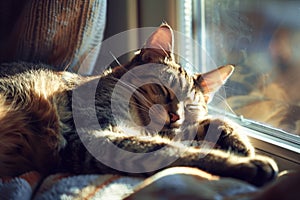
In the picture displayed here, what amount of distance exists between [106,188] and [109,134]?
0.65 ft

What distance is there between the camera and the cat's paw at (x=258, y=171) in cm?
91

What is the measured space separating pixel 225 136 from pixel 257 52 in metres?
0.47

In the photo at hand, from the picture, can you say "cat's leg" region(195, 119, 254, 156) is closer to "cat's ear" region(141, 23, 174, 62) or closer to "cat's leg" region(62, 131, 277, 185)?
"cat's leg" region(62, 131, 277, 185)

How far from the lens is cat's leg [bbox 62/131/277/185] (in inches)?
36.5

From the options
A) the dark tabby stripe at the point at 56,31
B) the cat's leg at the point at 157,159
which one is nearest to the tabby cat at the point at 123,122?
the cat's leg at the point at 157,159

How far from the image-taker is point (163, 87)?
1.30 meters

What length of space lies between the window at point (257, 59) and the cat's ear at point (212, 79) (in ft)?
0.53

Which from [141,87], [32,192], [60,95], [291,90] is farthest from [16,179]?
[291,90]

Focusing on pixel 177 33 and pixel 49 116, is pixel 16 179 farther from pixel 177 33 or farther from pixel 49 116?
pixel 177 33

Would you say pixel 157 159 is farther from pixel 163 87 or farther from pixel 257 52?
pixel 257 52

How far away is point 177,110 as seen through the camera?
1283mm

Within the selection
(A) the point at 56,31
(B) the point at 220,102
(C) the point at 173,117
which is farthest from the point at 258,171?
(A) the point at 56,31

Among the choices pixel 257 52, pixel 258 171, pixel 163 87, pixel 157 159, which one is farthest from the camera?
pixel 257 52

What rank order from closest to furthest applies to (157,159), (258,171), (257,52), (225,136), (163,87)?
(258,171) < (157,159) < (225,136) < (163,87) < (257,52)
